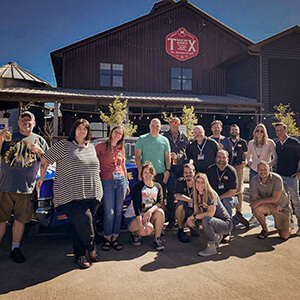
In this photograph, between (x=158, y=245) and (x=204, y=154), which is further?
(x=204, y=154)

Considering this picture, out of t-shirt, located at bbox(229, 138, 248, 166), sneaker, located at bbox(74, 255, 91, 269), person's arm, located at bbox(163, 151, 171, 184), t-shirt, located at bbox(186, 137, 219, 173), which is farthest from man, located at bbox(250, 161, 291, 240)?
sneaker, located at bbox(74, 255, 91, 269)

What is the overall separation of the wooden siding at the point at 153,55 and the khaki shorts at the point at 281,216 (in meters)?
15.6

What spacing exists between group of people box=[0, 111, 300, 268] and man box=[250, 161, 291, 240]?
16 mm

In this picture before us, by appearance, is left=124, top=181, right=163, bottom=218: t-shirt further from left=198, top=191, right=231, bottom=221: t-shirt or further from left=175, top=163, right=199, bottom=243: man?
left=198, top=191, right=231, bottom=221: t-shirt

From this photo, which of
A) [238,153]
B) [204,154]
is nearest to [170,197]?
[204,154]

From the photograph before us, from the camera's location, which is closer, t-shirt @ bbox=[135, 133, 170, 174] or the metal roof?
t-shirt @ bbox=[135, 133, 170, 174]

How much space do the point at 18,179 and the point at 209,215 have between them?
9.24ft

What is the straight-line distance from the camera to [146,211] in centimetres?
442

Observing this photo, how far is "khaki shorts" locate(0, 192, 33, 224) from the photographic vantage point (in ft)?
12.5

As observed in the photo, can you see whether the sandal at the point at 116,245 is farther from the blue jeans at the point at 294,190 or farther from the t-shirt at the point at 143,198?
the blue jeans at the point at 294,190

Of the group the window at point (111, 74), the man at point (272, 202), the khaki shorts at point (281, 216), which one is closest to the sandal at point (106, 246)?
the man at point (272, 202)

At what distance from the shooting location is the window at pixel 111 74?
18844 millimetres

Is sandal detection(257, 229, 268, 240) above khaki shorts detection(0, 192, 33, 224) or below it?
below

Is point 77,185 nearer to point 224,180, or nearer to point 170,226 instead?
point 170,226
